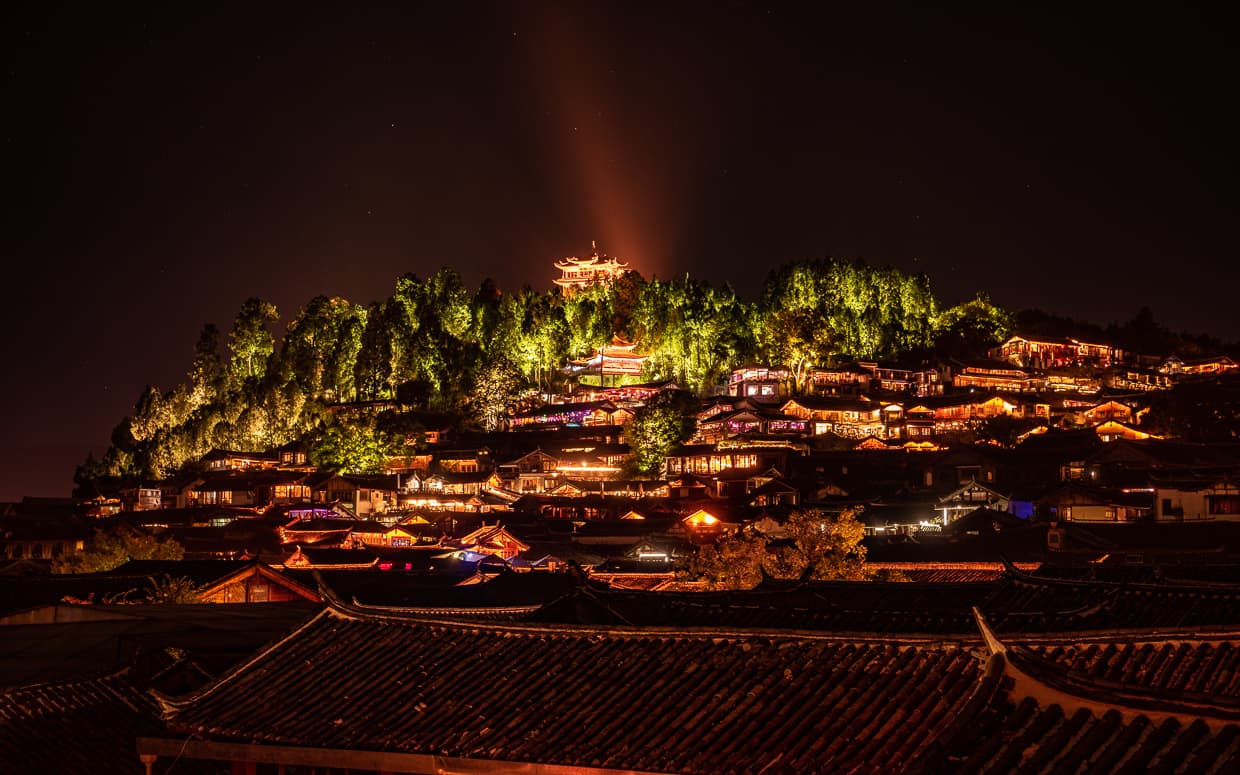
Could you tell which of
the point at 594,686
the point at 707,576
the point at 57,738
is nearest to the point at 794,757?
the point at 594,686

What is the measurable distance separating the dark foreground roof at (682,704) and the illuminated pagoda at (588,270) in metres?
114

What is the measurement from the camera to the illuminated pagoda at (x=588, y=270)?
128m

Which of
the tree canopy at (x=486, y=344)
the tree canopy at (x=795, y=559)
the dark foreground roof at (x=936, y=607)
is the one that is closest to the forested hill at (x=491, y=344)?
the tree canopy at (x=486, y=344)

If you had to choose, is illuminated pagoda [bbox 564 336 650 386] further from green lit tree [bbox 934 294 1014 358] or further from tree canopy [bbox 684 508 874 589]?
tree canopy [bbox 684 508 874 589]

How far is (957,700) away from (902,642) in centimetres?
109

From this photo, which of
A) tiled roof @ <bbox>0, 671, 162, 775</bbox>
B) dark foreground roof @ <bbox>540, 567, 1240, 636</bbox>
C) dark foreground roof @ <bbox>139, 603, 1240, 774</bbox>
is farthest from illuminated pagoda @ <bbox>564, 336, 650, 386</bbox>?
dark foreground roof @ <bbox>139, 603, 1240, 774</bbox>

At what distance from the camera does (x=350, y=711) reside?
40.7 feet

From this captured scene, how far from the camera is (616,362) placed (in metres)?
103

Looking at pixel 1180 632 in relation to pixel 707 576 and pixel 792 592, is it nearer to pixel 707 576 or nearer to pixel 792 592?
pixel 792 592

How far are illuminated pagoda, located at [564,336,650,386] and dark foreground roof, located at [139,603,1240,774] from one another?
290 feet

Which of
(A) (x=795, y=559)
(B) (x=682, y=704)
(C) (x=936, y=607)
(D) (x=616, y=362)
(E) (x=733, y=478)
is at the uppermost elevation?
(D) (x=616, y=362)

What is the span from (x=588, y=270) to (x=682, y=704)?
119 m

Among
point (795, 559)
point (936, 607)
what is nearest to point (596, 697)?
point (936, 607)

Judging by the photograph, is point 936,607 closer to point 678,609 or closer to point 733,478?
point 678,609
